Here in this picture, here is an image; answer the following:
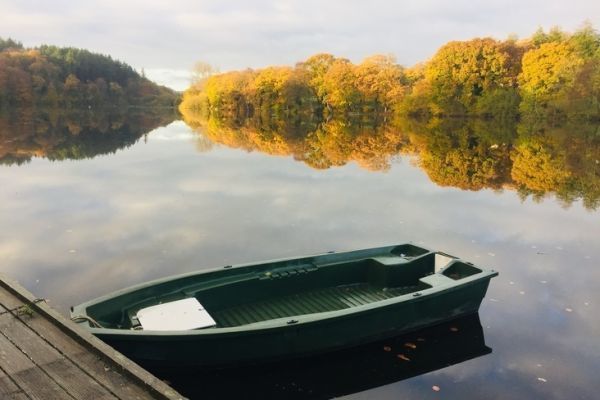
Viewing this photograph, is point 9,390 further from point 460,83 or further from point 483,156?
point 460,83

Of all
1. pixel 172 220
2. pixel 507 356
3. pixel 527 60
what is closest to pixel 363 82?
pixel 527 60

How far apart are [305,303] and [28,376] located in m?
4.76

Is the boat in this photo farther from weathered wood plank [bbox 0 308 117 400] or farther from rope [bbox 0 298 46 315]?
weathered wood plank [bbox 0 308 117 400]

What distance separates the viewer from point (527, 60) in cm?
6581

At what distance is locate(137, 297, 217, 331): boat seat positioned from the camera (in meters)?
6.79

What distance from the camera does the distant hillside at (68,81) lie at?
108 m

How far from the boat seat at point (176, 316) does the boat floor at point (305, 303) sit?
74 centimetres

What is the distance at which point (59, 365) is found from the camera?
4.94m

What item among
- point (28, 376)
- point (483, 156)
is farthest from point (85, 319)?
point (483, 156)

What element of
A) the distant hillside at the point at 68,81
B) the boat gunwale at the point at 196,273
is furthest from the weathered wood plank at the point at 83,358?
the distant hillside at the point at 68,81

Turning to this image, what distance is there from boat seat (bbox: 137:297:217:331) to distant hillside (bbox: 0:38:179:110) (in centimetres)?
10850

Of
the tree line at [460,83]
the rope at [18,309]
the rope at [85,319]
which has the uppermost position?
the tree line at [460,83]

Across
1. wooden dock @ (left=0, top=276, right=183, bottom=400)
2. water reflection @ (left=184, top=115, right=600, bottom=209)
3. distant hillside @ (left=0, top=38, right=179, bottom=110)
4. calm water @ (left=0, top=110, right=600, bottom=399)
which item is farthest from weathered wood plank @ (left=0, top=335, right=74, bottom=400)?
distant hillside @ (left=0, top=38, right=179, bottom=110)

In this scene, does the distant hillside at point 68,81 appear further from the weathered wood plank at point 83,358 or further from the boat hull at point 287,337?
the boat hull at point 287,337
